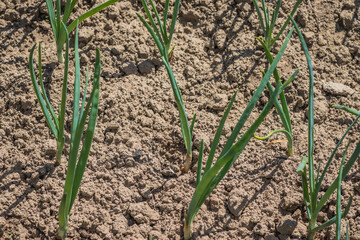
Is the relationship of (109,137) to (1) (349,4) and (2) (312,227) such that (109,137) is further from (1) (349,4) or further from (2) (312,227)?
(1) (349,4)

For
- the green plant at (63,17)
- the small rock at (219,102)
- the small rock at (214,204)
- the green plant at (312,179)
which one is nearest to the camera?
the green plant at (312,179)

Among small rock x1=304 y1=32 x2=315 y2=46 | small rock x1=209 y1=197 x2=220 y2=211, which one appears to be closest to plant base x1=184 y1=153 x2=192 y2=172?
small rock x1=209 y1=197 x2=220 y2=211

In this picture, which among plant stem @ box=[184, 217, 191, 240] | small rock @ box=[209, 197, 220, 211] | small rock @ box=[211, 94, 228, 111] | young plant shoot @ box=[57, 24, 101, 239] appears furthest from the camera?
small rock @ box=[211, 94, 228, 111]

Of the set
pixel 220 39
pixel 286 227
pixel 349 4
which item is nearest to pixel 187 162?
pixel 286 227

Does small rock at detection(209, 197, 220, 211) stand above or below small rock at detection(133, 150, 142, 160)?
below

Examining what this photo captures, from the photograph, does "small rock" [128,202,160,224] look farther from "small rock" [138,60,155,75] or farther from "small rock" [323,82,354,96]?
"small rock" [323,82,354,96]

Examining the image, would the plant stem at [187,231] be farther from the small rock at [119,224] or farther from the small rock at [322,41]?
the small rock at [322,41]

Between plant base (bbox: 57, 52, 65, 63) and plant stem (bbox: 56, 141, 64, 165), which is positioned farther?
plant base (bbox: 57, 52, 65, 63)

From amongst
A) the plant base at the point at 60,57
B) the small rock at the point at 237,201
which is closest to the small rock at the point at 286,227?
the small rock at the point at 237,201
